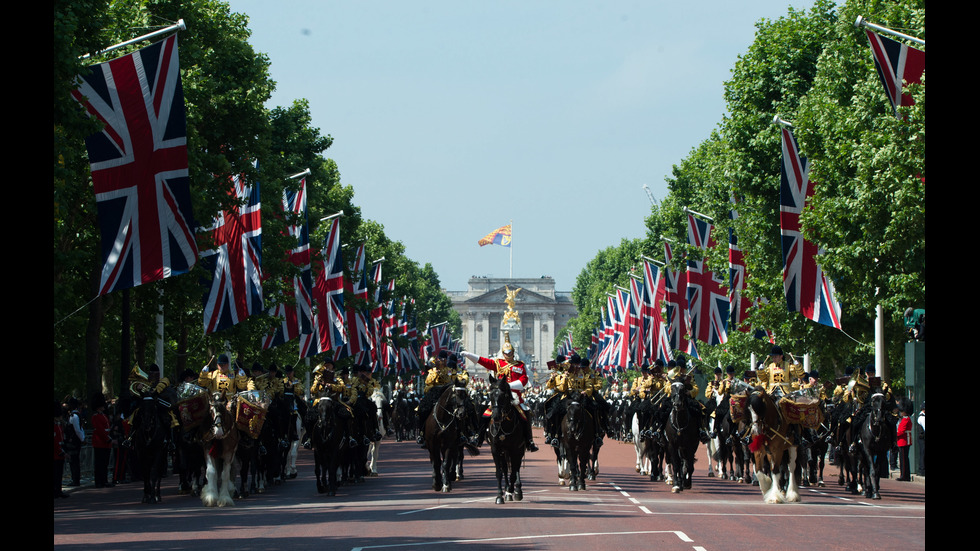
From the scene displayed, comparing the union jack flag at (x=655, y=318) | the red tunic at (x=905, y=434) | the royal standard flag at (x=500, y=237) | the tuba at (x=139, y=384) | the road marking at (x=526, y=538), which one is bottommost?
the road marking at (x=526, y=538)

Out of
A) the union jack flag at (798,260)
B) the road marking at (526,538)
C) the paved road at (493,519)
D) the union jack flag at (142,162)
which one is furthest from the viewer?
the union jack flag at (798,260)

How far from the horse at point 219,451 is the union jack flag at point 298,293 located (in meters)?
19.1

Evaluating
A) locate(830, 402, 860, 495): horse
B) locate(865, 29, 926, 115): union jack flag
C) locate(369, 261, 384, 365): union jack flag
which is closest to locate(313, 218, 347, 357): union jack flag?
locate(369, 261, 384, 365): union jack flag

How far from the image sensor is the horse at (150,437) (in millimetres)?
24078

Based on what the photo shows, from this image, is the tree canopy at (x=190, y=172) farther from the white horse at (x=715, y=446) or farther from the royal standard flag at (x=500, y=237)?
the royal standard flag at (x=500, y=237)

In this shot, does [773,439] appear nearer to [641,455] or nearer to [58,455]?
[641,455]

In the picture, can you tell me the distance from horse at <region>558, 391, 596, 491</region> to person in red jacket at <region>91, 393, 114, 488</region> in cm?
1066

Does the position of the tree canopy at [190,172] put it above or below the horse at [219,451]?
above

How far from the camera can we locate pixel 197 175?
1299 inches

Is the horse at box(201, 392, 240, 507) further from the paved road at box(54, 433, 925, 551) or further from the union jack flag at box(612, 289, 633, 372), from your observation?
the union jack flag at box(612, 289, 633, 372)

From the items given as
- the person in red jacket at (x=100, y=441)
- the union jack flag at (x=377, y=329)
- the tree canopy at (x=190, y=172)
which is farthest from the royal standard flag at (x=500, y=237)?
the person in red jacket at (x=100, y=441)

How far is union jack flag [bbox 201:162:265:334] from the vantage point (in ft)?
108

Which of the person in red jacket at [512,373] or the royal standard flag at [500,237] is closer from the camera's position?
the person in red jacket at [512,373]

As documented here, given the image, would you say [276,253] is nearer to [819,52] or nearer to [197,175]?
[197,175]
